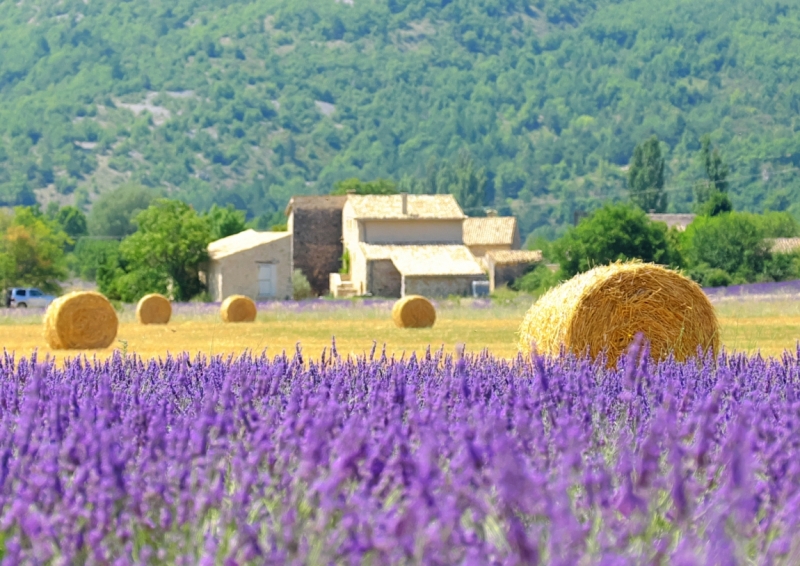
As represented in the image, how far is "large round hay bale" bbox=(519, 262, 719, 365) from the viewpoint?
1243 cm

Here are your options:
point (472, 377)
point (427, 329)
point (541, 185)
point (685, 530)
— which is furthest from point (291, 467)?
point (541, 185)

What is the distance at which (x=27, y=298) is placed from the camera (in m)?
53.2

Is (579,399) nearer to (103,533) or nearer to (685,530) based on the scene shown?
(685,530)

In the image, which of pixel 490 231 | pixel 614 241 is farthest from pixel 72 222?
pixel 614 241

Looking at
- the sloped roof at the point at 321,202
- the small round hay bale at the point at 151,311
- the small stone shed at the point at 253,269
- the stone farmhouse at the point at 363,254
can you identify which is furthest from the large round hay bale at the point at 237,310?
the sloped roof at the point at 321,202

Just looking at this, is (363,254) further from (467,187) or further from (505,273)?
(467,187)

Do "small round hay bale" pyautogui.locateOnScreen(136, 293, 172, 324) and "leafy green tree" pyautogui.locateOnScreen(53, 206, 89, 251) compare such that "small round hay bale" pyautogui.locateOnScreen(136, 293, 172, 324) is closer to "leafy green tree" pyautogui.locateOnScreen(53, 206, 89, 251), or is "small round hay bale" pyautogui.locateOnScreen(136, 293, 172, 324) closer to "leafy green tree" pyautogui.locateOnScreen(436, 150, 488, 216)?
"leafy green tree" pyautogui.locateOnScreen(53, 206, 89, 251)

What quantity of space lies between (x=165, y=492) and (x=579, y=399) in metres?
2.06

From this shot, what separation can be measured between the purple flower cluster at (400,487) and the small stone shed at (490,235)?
61.5 metres

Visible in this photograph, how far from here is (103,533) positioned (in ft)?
10.4

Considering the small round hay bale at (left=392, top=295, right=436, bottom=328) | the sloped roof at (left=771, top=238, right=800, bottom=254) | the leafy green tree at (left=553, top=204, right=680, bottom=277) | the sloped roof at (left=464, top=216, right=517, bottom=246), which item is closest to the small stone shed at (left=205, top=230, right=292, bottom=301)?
the leafy green tree at (left=553, top=204, right=680, bottom=277)

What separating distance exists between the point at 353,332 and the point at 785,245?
148ft

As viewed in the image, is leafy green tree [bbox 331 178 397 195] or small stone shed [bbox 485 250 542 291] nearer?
small stone shed [bbox 485 250 542 291]

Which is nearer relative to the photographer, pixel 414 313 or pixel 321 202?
pixel 414 313
